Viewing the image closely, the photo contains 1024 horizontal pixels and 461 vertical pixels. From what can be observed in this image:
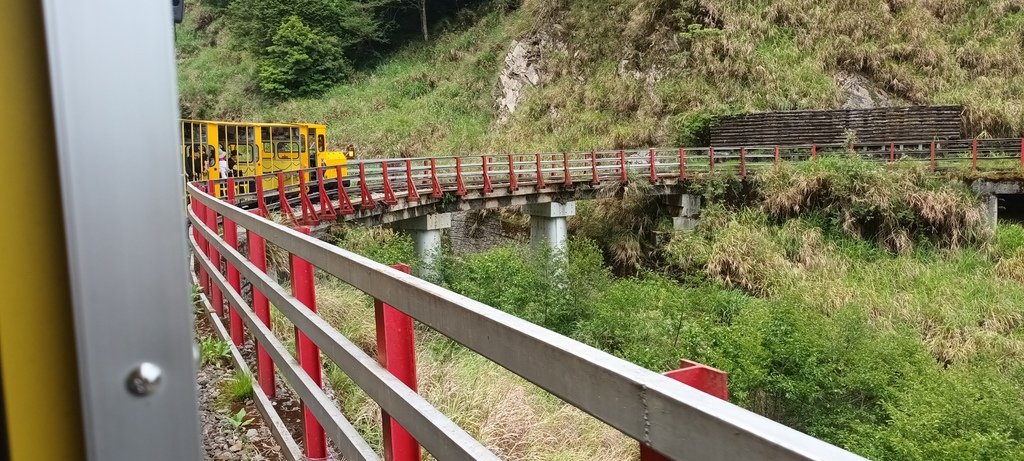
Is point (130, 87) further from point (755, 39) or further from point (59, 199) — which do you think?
point (755, 39)

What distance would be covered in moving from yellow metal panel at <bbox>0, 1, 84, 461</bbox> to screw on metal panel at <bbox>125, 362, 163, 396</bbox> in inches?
2.2

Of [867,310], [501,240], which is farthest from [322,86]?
[867,310]

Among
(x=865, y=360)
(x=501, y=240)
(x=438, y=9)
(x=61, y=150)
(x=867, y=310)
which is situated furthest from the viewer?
(x=438, y=9)

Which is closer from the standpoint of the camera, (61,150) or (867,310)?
(61,150)

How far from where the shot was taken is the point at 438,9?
43.3 metres

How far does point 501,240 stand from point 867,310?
11810mm

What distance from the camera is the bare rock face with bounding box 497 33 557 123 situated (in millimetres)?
31828

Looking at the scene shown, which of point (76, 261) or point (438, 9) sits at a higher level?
point (438, 9)

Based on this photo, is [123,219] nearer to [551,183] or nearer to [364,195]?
[364,195]

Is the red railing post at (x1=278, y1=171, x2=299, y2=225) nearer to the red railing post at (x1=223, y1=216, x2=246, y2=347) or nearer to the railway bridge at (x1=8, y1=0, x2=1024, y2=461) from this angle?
the red railing post at (x1=223, y1=216, x2=246, y2=347)

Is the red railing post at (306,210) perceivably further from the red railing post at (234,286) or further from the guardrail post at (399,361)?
the guardrail post at (399,361)

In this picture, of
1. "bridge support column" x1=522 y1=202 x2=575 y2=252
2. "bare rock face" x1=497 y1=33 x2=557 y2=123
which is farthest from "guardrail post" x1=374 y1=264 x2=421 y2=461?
"bare rock face" x1=497 y1=33 x2=557 y2=123

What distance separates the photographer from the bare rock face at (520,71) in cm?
3183

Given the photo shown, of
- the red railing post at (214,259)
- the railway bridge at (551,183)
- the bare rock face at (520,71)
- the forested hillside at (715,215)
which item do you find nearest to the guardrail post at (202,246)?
the red railing post at (214,259)
